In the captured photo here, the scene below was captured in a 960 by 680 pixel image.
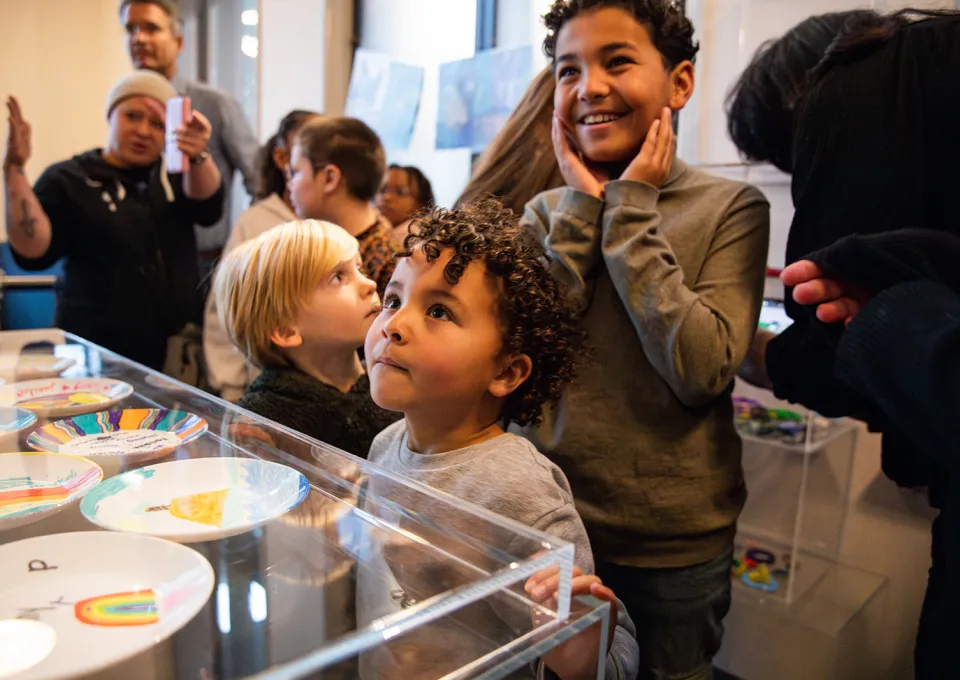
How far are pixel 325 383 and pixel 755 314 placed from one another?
64 cm

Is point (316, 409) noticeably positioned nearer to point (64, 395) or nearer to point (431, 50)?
point (64, 395)

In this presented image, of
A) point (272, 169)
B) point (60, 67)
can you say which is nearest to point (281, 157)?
point (272, 169)

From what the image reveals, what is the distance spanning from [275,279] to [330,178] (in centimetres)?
54

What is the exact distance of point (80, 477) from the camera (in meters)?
0.66

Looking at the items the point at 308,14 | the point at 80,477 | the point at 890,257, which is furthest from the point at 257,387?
the point at 308,14

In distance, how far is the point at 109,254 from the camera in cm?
169

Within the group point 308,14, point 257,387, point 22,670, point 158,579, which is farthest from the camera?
point 308,14

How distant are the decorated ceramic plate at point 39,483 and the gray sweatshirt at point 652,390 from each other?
22.4 inches

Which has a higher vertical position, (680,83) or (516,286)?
(680,83)

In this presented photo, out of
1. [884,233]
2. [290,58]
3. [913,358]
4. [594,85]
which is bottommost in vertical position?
[913,358]

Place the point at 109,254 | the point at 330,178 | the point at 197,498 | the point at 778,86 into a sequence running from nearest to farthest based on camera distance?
the point at 197,498 < the point at 778,86 < the point at 330,178 < the point at 109,254

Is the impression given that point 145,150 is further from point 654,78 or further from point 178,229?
point 654,78

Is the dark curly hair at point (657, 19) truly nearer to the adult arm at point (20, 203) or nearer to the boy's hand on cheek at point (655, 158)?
the boy's hand on cheek at point (655, 158)

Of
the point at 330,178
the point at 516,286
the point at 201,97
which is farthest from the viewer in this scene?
the point at 201,97
